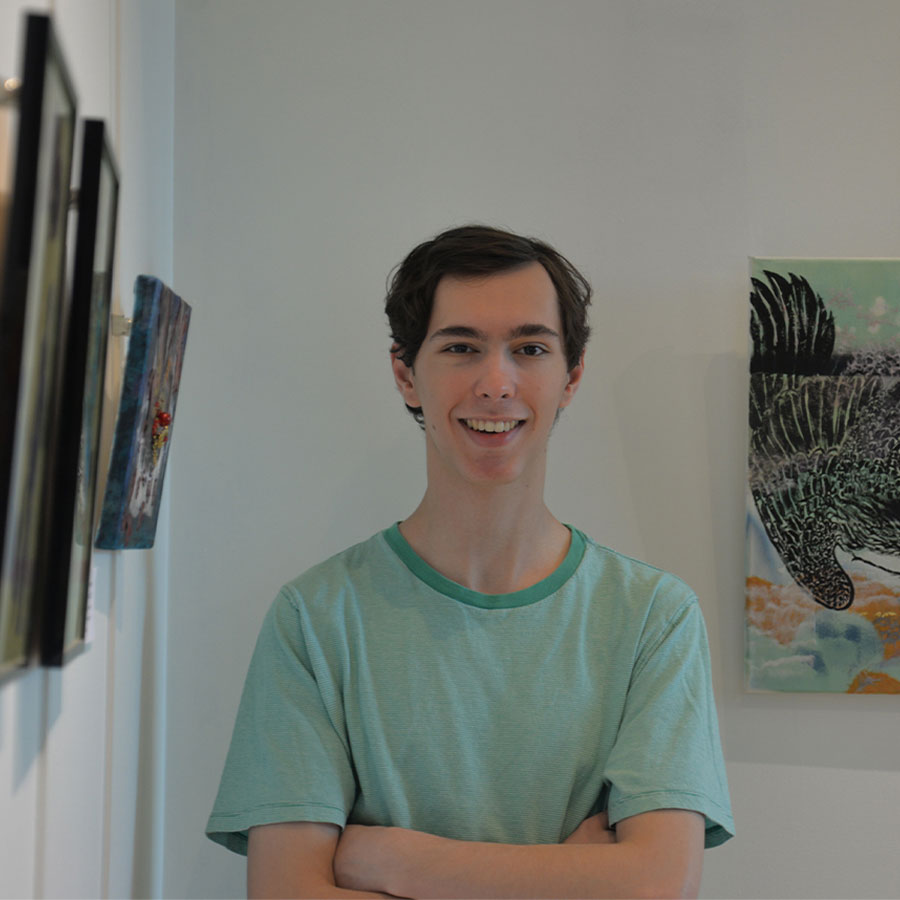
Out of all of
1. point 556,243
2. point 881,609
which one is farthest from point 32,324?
point 881,609

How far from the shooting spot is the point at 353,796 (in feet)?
4.74

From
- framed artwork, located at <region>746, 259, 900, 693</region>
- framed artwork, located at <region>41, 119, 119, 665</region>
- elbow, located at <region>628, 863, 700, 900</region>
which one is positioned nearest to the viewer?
framed artwork, located at <region>41, 119, 119, 665</region>

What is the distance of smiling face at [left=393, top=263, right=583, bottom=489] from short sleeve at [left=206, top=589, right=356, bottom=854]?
0.34 metres

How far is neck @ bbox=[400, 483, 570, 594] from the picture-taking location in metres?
1.55

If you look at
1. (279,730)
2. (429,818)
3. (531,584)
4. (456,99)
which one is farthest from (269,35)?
(429,818)

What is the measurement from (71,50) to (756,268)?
4.38 ft

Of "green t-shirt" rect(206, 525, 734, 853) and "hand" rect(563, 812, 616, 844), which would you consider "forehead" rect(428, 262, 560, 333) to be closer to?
"green t-shirt" rect(206, 525, 734, 853)

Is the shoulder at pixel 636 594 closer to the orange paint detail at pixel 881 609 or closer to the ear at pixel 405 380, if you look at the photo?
the ear at pixel 405 380

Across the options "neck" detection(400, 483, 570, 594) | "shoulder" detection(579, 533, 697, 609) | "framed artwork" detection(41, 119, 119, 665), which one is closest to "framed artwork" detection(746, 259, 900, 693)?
"shoulder" detection(579, 533, 697, 609)

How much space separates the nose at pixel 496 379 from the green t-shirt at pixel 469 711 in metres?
0.29

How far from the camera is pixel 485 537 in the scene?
1.55 m

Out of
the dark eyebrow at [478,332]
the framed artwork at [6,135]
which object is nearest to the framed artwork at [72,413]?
the framed artwork at [6,135]

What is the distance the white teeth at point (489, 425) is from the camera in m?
1.50

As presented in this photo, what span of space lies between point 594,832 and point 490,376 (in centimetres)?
65
